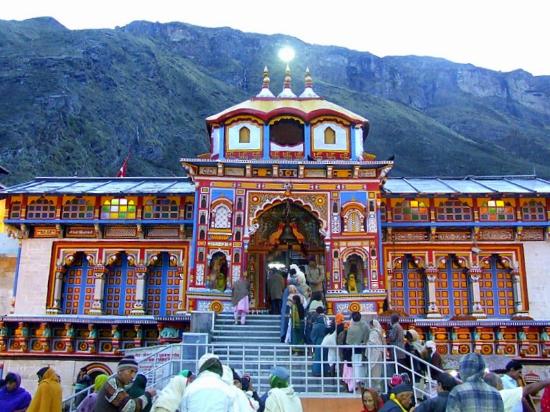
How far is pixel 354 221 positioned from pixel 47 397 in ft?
47.6

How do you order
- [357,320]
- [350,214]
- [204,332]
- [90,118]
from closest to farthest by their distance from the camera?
[357,320], [204,332], [350,214], [90,118]

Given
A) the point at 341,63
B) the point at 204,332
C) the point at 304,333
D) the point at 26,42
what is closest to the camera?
the point at 304,333

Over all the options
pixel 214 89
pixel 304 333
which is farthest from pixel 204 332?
pixel 214 89

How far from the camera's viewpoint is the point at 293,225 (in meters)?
23.4

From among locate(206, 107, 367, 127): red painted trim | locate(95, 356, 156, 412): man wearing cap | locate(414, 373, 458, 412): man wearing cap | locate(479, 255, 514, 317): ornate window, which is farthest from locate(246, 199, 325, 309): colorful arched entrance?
locate(414, 373, 458, 412): man wearing cap

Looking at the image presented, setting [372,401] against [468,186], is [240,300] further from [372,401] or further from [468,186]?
[372,401]

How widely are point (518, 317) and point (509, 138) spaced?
80565 millimetres

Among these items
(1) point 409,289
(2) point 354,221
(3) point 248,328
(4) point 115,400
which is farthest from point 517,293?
A: (4) point 115,400

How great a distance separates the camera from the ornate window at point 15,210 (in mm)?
23484

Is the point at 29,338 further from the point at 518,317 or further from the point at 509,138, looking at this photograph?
the point at 509,138

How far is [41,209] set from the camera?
2358 centimetres

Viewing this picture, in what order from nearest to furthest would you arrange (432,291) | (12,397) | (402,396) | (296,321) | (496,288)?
(402,396)
(12,397)
(296,321)
(432,291)
(496,288)

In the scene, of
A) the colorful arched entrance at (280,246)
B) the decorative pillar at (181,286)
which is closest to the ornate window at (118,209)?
the decorative pillar at (181,286)

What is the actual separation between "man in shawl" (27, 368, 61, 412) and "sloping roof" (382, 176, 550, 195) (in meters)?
16.7
